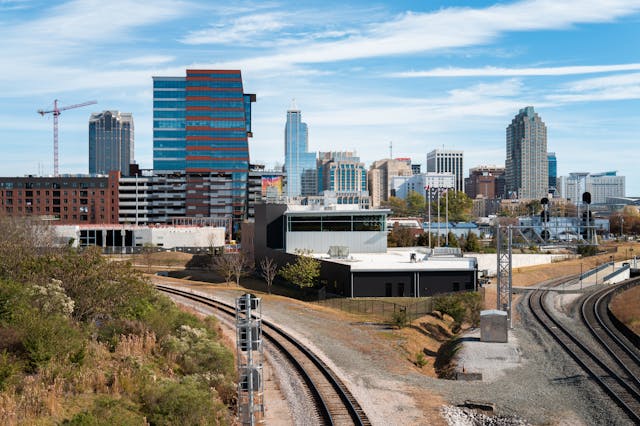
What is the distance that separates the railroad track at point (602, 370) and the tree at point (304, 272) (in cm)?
2301

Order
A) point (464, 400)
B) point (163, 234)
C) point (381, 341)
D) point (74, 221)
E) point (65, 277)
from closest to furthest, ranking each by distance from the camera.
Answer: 1. point (464, 400)
2. point (65, 277)
3. point (381, 341)
4. point (163, 234)
5. point (74, 221)

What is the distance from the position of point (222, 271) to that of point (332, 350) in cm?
4870

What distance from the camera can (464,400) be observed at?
3036 centimetres

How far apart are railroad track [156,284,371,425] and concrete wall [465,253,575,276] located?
49.5 metres

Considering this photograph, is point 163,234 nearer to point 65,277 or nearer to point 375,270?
point 375,270

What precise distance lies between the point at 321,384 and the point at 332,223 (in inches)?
1964

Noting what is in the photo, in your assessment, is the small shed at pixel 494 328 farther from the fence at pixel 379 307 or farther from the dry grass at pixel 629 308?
the dry grass at pixel 629 308

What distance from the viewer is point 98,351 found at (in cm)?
2778

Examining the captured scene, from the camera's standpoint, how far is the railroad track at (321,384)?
26562mm

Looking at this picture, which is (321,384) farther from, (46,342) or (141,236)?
(141,236)

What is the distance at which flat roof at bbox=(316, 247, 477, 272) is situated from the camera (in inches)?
2502

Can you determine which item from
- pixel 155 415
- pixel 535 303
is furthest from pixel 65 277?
pixel 535 303

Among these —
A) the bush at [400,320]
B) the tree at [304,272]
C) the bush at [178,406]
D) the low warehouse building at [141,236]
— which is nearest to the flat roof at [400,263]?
the tree at [304,272]

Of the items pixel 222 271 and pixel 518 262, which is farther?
pixel 518 262
